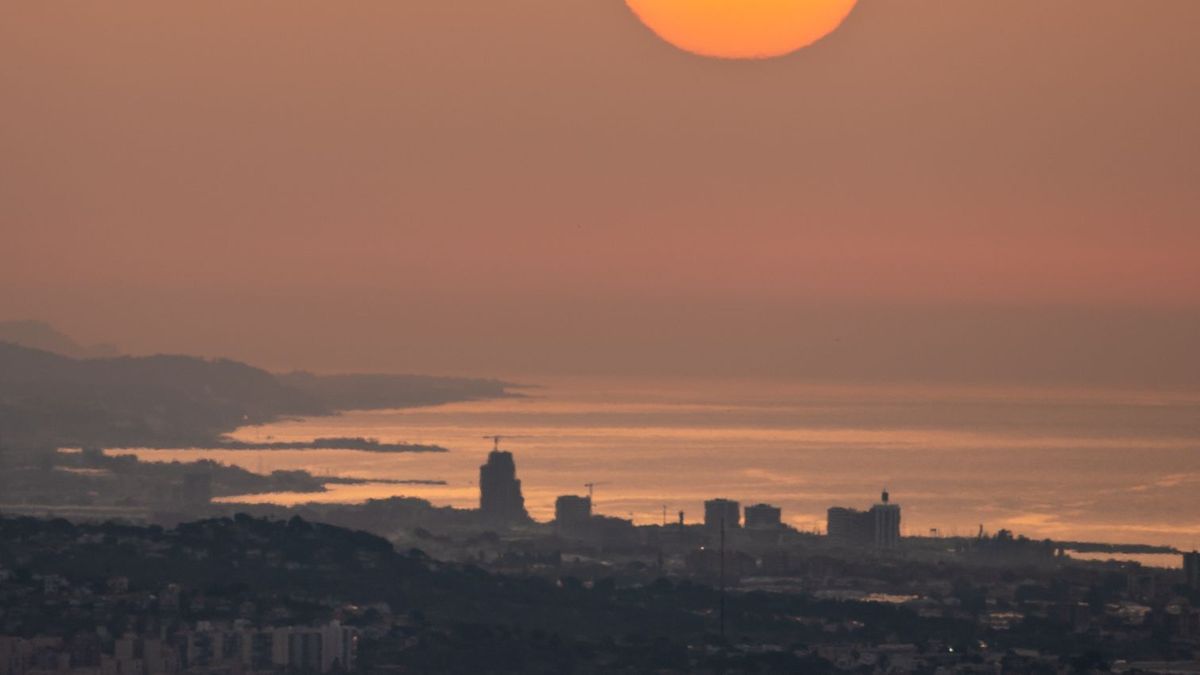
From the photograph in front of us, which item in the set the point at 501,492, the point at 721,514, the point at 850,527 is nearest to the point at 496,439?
the point at 501,492

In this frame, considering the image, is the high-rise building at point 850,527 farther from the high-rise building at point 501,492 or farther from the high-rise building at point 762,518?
the high-rise building at point 501,492

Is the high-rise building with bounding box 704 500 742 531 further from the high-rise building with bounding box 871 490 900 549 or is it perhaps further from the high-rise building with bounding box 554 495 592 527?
the high-rise building with bounding box 871 490 900 549

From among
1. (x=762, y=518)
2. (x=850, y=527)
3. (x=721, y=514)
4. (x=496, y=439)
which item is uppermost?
(x=496, y=439)

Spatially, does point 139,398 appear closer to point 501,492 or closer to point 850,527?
point 501,492

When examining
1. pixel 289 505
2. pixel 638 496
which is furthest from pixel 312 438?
pixel 289 505

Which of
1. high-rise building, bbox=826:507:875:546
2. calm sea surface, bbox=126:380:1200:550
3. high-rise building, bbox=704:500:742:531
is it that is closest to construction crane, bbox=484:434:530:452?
calm sea surface, bbox=126:380:1200:550

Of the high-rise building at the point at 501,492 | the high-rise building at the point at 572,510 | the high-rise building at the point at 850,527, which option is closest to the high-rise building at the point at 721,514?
the high-rise building at the point at 850,527

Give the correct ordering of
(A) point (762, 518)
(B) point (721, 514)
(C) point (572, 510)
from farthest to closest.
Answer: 1. (C) point (572, 510)
2. (B) point (721, 514)
3. (A) point (762, 518)
